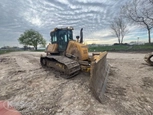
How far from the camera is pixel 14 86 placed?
5367 millimetres

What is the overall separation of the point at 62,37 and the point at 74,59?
5.80ft

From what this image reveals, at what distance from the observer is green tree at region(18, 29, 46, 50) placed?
200ft

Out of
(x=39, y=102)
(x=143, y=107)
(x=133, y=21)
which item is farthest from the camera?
(x=133, y=21)

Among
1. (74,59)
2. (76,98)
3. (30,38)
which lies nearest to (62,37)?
(74,59)

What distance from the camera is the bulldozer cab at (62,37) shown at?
7.82 meters

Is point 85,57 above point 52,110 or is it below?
above

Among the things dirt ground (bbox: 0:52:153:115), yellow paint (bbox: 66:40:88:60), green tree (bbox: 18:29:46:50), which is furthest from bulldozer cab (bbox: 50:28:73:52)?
green tree (bbox: 18:29:46:50)

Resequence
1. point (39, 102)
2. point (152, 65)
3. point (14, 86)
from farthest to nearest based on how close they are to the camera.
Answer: point (152, 65) < point (14, 86) < point (39, 102)

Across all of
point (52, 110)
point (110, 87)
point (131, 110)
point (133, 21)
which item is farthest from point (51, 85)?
point (133, 21)

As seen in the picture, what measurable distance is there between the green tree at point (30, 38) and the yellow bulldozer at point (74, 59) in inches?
2197

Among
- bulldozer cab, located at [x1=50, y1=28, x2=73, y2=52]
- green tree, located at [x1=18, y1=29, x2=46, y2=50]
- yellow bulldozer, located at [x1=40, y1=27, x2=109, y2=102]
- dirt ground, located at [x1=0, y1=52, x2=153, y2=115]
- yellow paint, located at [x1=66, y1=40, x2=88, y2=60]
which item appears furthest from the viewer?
green tree, located at [x1=18, y1=29, x2=46, y2=50]

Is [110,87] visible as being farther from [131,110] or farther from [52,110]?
[52,110]

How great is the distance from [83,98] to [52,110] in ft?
3.43

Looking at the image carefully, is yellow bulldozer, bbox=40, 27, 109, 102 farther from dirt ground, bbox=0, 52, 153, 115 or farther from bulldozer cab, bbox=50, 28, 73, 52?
dirt ground, bbox=0, 52, 153, 115
